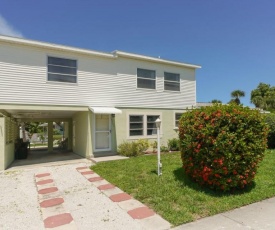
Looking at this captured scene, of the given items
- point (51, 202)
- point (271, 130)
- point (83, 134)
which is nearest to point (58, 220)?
point (51, 202)

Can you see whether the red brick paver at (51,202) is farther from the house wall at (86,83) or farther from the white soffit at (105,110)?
the house wall at (86,83)

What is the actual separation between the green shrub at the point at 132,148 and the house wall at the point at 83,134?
2.05 m

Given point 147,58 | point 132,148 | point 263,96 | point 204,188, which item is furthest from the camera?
point 263,96

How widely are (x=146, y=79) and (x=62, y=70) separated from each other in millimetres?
6021

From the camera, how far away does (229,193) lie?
6.24 m

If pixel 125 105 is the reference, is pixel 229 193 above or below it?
below

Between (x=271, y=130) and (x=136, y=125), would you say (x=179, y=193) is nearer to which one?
(x=136, y=125)

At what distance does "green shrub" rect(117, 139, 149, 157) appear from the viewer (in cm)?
1321

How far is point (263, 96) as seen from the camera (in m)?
47.3

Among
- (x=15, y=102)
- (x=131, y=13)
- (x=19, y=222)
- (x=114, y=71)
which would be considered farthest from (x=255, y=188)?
(x=131, y=13)

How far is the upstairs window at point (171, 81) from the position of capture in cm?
1633

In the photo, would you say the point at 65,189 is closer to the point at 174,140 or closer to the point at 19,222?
the point at 19,222

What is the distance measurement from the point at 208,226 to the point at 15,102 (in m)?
10.8

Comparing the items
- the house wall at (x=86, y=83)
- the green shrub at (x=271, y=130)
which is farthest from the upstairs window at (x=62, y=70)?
the green shrub at (x=271, y=130)
